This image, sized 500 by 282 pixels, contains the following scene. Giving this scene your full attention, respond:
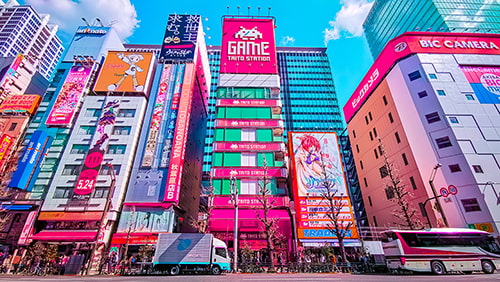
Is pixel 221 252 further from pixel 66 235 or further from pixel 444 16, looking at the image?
pixel 444 16

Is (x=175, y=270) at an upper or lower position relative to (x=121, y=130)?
lower

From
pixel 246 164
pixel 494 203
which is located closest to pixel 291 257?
pixel 246 164

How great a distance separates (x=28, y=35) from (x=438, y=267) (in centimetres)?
15222

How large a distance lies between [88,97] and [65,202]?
19.8m

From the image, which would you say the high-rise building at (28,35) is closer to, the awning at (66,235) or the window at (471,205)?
the awning at (66,235)

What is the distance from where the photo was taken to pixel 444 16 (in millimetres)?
54438

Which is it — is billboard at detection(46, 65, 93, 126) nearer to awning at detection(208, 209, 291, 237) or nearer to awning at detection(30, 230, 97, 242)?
awning at detection(30, 230, 97, 242)

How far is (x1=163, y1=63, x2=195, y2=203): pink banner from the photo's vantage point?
31.8 meters

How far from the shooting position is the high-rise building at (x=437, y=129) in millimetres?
26578

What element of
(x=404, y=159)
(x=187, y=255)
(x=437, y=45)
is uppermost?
(x=437, y=45)

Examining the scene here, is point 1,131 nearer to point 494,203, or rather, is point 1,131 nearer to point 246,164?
point 246,164

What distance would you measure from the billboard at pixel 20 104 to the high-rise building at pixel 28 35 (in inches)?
2422

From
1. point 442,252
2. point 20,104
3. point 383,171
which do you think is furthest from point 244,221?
point 20,104

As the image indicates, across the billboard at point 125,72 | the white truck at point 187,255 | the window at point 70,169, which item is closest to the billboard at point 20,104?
the billboard at point 125,72
